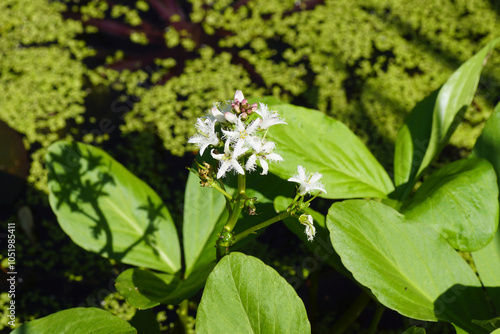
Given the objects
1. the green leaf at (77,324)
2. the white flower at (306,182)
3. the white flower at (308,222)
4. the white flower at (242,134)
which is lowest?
the green leaf at (77,324)

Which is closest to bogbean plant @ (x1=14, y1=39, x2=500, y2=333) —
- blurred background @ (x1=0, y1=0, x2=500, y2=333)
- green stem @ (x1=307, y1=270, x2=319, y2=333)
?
green stem @ (x1=307, y1=270, x2=319, y2=333)

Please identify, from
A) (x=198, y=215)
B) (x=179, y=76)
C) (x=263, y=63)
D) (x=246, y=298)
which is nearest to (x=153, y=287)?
(x=198, y=215)

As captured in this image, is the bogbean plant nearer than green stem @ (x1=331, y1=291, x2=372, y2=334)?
Yes

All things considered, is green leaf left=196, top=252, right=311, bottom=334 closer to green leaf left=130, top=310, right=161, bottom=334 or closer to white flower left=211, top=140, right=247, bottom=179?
white flower left=211, top=140, right=247, bottom=179

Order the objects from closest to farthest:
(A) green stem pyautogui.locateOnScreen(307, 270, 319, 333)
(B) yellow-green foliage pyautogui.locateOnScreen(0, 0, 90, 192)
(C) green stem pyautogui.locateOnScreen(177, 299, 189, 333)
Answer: (C) green stem pyautogui.locateOnScreen(177, 299, 189, 333) → (A) green stem pyautogui.locateOnScreen(307, 270, 319, 333) → (B) yellow-green foliage pyautogui.locateOnScreen(0, 0, 90, 192)

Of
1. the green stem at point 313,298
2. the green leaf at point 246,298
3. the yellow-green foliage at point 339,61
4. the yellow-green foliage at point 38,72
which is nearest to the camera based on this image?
the green leaf at point 246,298

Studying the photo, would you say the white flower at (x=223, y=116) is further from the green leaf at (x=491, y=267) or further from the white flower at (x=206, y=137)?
the green leaf at (x=491, y=267)

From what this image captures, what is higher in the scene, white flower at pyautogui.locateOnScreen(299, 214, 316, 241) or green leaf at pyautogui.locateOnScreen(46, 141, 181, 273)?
white flower at pyautogui.locateOnScreen(299, 214, 316, 241)

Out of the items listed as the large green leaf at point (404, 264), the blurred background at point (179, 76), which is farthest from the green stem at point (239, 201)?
the blurred background at point (179, 76)
